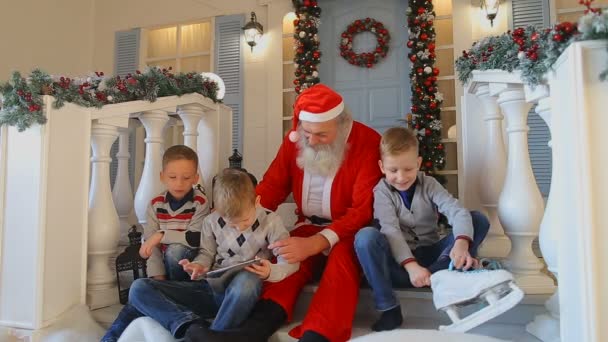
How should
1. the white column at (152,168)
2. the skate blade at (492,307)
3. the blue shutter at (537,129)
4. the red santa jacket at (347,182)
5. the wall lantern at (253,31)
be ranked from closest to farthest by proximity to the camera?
1. the skate blade at (492,307)
2. the red santa jacket at (347,182)
3. the white column at (152,168)
4. the blue shutter at (537,129)
5. the wall lantern at (253,31)

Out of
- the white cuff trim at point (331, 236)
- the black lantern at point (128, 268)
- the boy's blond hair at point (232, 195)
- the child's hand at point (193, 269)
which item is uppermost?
the boy's blond hair at point (232, 195)

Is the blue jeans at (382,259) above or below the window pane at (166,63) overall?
below

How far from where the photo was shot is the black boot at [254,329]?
132cm

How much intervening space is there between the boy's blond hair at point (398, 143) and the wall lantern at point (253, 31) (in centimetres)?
323

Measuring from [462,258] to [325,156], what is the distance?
667mm

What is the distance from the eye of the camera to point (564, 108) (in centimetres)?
107

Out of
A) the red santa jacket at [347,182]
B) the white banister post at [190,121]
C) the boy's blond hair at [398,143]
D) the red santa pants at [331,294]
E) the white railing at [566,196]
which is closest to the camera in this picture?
the white railing at [566,196]

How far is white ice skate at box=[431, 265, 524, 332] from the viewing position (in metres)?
1.12

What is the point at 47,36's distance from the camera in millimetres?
4719

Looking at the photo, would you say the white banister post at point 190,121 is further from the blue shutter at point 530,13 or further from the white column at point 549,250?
the blue shutter at point 530,13

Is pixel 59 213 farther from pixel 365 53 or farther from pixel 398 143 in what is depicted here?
pixel 365 53

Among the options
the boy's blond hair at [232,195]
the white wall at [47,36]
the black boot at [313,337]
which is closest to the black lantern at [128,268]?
the boy's blond hair at [232,195]

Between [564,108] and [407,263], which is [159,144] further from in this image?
[564,108]

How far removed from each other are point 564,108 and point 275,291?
3.30ft
